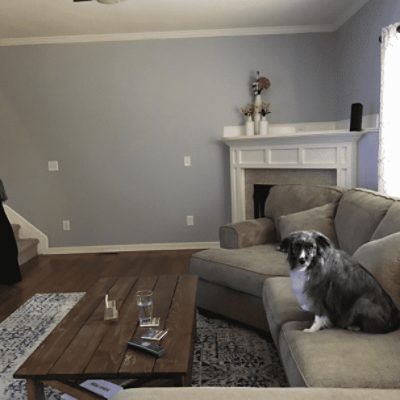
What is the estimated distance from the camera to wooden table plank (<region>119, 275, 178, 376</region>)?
4.95 ft

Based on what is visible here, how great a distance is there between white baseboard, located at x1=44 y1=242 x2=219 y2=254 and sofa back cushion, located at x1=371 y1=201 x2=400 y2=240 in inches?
114

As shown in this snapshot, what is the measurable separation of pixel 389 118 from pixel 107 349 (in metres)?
2.53

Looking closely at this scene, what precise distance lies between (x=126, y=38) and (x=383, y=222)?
362cm

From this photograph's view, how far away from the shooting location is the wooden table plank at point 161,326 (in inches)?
59.4

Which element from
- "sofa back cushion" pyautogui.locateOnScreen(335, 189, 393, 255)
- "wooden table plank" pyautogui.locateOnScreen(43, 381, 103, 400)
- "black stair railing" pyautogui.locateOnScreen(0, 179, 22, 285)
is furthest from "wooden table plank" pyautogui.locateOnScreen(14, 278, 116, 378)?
"black stair railing" pyautogui.locateOnScreen(0, 179, 22, 285)

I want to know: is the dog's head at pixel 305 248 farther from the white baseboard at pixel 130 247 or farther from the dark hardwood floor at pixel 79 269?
the white baseboard at pixel 130 247

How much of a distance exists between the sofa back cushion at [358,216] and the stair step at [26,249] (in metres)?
3.53

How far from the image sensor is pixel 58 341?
69.2 inches

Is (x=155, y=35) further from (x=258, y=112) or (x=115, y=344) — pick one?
(x=115, y=344)

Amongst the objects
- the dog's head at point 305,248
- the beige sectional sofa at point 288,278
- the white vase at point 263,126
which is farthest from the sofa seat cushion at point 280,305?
the white vase at point 263,126

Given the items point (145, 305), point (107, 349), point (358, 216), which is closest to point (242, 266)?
point (358, 216)

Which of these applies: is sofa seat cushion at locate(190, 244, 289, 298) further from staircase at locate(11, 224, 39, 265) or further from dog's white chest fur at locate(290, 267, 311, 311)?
staircase at locate(11, 224, 39, 265)

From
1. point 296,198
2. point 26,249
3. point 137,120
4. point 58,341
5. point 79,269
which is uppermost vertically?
point 137,120

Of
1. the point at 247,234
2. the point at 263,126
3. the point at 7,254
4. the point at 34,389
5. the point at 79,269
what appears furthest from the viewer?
the point at 263,126
